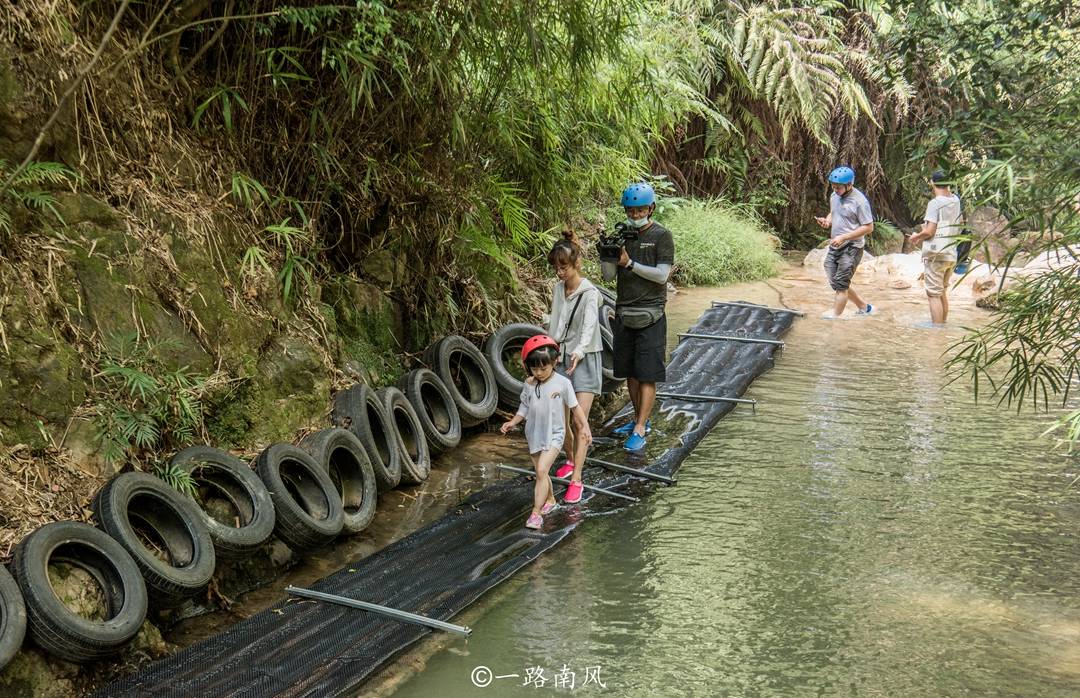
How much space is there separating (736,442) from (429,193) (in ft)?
8.42

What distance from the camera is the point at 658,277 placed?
6008 mm

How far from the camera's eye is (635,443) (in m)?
6.36

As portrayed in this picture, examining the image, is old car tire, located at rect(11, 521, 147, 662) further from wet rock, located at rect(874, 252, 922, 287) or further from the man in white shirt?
wet rock, located at rect(874, 252, 922, 287)

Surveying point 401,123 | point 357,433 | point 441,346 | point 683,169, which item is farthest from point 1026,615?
point 683,169

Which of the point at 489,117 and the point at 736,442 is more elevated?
the point at 489,117

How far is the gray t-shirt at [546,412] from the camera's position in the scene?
16.6 ft

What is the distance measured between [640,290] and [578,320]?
0.61m

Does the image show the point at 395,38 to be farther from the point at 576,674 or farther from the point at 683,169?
the point at 683,169

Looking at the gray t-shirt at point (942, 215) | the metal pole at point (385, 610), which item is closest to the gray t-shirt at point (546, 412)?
the metal pole at point (385, 610)

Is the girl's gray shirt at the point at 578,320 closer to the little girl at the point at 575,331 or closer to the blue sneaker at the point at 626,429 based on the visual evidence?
the little girl at the point at 575,331

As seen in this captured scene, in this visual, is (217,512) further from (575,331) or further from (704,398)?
(704,398)

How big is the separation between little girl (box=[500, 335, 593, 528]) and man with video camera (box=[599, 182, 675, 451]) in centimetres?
97

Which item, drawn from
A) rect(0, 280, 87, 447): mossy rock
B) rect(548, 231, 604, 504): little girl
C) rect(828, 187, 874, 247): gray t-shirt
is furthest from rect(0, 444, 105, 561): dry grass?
rect(828, 187, 874, 247): gray t-shirt

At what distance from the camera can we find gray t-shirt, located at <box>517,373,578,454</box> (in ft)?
16.6
